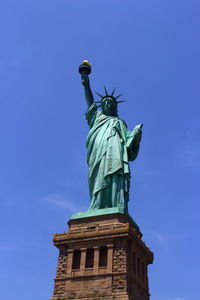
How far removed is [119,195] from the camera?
27375 mm

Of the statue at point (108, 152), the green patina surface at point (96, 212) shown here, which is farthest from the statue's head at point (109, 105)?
the green patina surface at point (96, 212)

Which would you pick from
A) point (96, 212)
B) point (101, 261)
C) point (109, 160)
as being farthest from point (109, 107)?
point (101, 261)

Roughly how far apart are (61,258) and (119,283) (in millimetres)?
4425

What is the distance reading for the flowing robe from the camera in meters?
27.5

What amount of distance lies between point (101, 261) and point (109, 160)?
7660 mm

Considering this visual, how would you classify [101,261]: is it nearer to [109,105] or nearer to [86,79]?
[109,105]

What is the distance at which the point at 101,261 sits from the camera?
2411 cm

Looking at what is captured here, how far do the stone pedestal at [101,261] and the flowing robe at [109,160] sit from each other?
6.28 feet

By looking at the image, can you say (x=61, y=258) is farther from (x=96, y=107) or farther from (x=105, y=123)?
(x=96, y=107)

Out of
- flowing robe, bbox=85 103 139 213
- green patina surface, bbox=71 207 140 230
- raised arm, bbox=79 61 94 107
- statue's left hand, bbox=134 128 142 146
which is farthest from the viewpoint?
raised arm, bbox=79 61 94 107

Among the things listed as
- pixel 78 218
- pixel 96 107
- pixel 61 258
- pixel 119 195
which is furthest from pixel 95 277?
pixel 96 107

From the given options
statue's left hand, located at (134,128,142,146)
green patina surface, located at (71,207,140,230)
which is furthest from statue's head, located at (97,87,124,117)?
green patina surface, located at (71,207,140,230)

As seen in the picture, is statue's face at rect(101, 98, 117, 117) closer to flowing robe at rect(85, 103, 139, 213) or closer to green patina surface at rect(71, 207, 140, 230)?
flowing robe at rect(85, 103, 139, 213)

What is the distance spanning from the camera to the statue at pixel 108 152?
90.5ft
